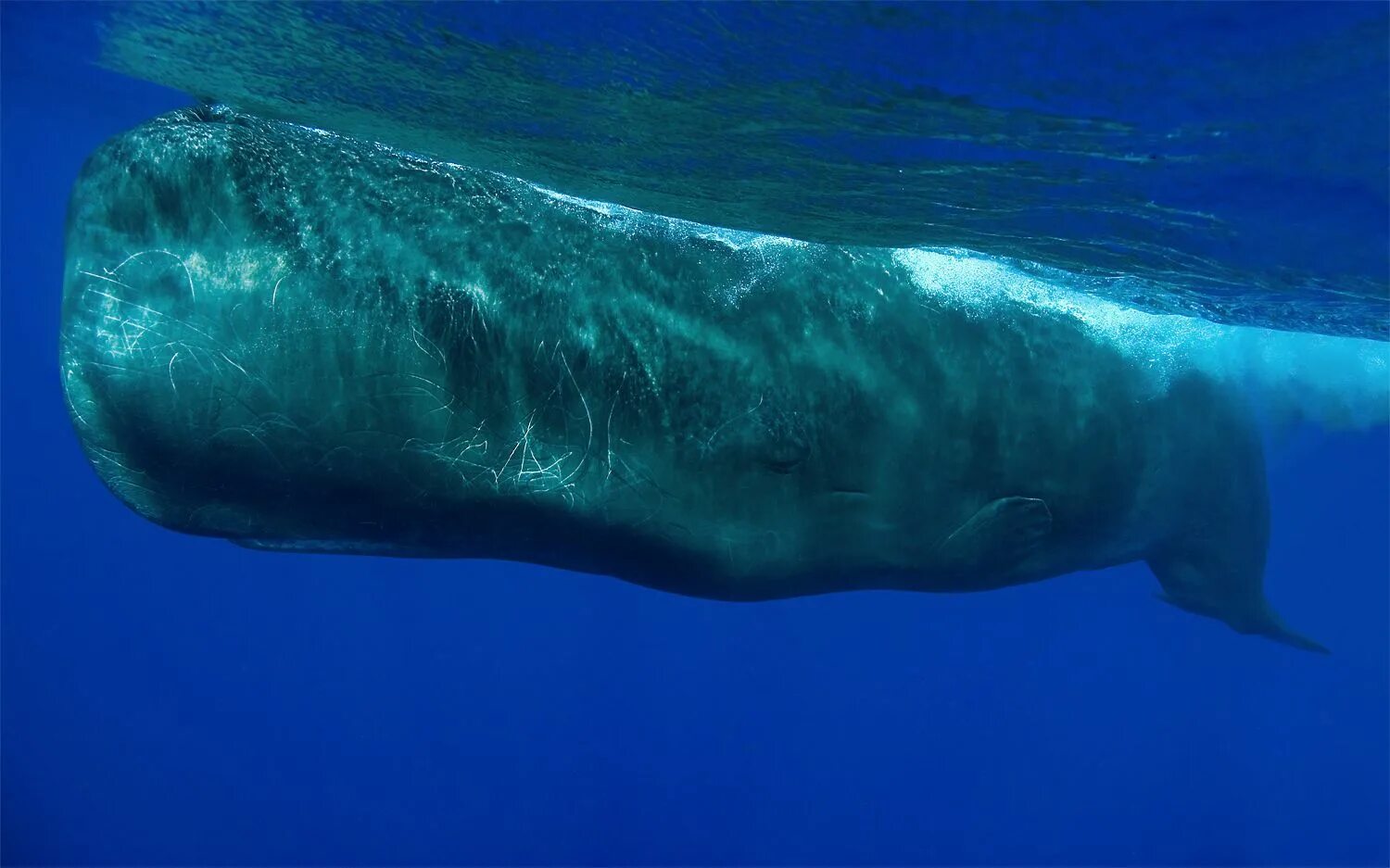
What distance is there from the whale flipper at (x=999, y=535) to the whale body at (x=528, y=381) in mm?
18

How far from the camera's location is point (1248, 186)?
5.23 meters

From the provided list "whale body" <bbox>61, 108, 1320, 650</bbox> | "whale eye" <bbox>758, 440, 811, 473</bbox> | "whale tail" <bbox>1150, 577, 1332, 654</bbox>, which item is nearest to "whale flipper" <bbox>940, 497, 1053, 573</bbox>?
"whale body" <bbox>61, 108, 1320, 650</bbox>

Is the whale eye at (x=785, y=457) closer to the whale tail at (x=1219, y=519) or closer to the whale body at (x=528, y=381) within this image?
the whale body at (x=528, y=381)

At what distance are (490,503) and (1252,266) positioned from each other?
649 cm

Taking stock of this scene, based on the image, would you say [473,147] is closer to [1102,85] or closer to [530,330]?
[530,330]

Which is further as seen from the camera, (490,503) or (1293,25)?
(1293,25)

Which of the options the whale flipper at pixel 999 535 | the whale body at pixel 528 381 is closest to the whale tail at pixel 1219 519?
the whale body at pixel 528 381

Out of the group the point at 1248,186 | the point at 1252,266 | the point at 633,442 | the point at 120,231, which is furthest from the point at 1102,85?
the point at 120,231

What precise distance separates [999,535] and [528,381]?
9.34ft

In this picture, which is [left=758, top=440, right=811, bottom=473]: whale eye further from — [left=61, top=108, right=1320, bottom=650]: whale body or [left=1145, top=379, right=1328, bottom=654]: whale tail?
[left=1145, top=379, right=1328, bottom=654]: whale tail

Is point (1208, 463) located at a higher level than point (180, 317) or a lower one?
lower

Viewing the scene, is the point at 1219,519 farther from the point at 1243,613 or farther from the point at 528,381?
the point at 528,381

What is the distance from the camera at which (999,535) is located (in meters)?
4.82

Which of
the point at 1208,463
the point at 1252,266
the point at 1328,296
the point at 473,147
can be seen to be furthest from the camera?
the point at 1328,296
